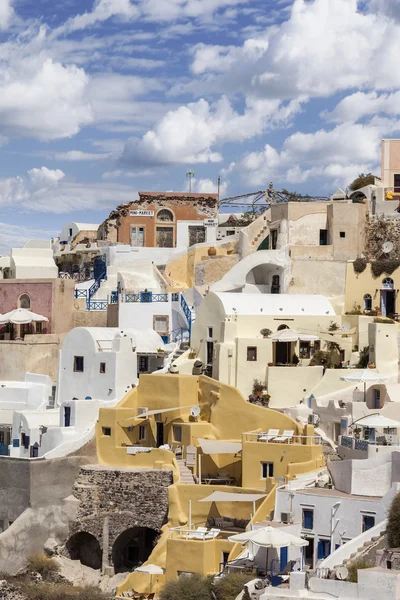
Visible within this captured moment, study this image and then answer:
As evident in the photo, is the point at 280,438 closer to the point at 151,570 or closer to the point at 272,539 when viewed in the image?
the point at 151,570

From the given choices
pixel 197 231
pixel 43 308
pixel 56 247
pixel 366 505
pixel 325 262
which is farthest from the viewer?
pixel 56 247

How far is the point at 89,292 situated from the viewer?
55406 mm

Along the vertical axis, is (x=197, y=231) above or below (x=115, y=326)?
above

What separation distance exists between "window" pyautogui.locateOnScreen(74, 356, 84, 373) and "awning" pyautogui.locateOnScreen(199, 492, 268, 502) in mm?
10676

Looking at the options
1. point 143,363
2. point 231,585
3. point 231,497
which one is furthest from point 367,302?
point 231,585

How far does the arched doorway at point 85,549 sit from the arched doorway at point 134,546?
30.4 inches

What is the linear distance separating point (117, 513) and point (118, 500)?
44cm

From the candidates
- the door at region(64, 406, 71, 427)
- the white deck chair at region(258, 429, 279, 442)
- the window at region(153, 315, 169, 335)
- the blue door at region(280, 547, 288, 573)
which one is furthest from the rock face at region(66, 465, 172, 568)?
the window at region(153, 315, 169, 335)

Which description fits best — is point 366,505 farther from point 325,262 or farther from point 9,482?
point 325,262

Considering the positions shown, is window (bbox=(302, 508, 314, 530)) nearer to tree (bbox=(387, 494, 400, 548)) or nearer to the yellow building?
the yellow building

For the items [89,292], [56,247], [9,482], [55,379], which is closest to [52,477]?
[9,482]

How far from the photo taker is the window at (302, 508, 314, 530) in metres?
34.2

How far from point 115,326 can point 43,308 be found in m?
3.78

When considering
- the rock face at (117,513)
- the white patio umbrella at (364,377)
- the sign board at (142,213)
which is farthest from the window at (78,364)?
the sign board at (142,213)
